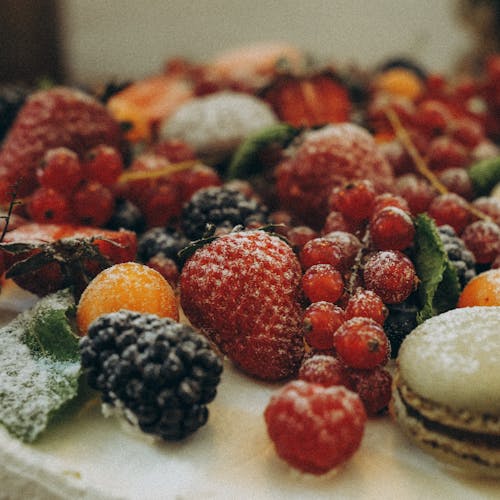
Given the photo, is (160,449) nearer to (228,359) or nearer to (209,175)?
(228,359)

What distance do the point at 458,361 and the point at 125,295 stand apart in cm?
41

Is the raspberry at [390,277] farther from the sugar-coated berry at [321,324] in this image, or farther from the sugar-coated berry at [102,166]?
the sugar-coated berry at [102,166]

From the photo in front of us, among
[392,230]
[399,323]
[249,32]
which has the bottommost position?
[249,32]

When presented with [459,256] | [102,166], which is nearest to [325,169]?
[459,256]

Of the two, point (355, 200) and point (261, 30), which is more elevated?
point (355, 200)

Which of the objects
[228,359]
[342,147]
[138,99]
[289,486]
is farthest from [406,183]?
[138,99]

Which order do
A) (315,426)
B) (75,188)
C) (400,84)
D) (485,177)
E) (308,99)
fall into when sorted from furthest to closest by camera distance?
(400,84), (308,99), (485,177), (75,188), (315,426)

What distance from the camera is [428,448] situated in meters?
0.66

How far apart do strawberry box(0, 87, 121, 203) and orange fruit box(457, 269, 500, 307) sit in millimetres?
728

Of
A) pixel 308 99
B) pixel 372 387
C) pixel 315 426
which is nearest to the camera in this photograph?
pixel 315 426

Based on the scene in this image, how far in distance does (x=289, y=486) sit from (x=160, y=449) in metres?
0.15

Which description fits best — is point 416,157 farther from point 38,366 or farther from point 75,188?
point 38,366

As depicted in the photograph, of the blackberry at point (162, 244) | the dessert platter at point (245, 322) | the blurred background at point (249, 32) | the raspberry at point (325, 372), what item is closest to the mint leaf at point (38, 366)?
the dessert platter at point (245, 322)

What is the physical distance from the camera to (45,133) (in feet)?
3.72
